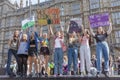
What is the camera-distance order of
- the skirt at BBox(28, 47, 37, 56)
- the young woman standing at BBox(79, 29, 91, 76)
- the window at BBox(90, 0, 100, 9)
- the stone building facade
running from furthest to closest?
the window at BBox(90, 0, 100, 9)
the stone building facade
the skirt at BBox(28, 47, 37, 56)
the young woman standing at BBox(79, 29, 91, 76)

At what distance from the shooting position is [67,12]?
29.3m

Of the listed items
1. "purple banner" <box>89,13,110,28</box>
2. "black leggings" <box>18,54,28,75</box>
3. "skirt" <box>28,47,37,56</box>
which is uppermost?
"purple banner" <box>89,13,110,28</box>

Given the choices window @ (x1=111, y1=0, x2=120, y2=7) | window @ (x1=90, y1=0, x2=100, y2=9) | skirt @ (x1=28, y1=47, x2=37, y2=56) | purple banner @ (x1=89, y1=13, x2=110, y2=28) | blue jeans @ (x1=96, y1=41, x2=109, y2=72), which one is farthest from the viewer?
window @ (x1=90, y1=0, x2=100, y2=9)

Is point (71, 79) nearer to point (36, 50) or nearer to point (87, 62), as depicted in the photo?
point (87, 62)

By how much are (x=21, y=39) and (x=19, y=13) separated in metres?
27.7

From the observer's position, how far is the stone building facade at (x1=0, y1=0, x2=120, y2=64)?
25047 mm

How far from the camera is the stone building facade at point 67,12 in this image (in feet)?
82.2

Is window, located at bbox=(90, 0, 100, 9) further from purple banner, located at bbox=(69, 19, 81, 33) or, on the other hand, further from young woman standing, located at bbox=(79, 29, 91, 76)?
young woman standing, located at bbox=(79, 29, 91, 76)

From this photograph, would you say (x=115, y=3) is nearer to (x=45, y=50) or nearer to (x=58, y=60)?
(x=45, y=50)

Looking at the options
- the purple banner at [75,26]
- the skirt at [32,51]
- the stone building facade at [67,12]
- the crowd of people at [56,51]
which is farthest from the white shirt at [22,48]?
the stone building facade at [67,12]

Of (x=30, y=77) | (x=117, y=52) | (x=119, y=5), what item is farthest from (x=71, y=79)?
(x=119, y=5)

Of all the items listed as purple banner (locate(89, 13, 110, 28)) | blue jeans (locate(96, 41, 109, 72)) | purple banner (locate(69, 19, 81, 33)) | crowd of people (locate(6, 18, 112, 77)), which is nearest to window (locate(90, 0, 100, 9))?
purple banner (locate(89, 13, 110, 28))

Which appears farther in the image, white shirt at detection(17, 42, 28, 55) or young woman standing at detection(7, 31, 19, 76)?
young woman standing at detection(7, 31, 19, 76)

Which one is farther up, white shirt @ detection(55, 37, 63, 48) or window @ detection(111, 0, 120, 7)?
window @ detection(111, 0, 120, 7)
